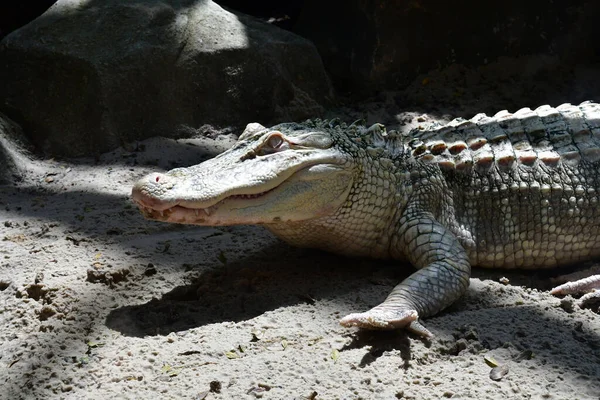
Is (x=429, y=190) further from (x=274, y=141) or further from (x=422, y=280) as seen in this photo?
(x=274, y=141)

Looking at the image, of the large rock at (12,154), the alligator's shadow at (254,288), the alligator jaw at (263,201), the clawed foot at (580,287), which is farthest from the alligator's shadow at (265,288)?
the large rock at (12,154)

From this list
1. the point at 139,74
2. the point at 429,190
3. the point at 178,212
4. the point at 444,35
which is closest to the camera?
the point at 178,212

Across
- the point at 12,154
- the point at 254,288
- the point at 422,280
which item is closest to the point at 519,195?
the point at 422,280

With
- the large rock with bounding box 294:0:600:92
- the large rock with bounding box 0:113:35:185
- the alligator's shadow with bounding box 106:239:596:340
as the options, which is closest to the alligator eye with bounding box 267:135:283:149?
the alligator's shadow with bounding box 106:239:596:340

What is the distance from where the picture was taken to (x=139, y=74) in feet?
19.0

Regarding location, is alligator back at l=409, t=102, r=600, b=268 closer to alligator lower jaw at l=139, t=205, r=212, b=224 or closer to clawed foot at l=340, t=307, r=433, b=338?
clawed foot at l=340, t=307, r=433, b=338

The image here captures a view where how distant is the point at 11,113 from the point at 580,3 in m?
5.35

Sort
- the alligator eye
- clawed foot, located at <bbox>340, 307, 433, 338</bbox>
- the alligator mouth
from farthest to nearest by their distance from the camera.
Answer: the alligator eye → the alligator mouth → clawed foot, located at <bbox>340, 307, 433, 338</bbox>

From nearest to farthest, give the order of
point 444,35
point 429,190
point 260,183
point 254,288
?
1. point 260,183
2. point 254,288
3. point 429,190
4. point 444,35

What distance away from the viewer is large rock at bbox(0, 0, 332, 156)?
566 cm

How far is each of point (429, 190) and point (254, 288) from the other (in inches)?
44.3

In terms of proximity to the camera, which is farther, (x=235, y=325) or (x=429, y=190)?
(x=429, y=190)

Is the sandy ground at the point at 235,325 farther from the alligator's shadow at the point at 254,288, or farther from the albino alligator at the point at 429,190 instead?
the albino alligator at the point at 429,190

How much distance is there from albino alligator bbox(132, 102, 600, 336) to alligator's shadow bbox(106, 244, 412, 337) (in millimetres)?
119
